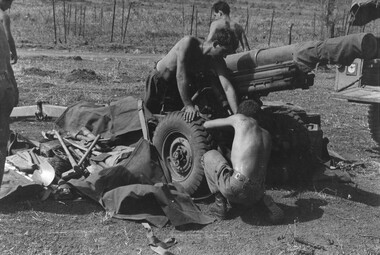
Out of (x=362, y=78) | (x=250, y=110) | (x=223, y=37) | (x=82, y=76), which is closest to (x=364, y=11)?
(x=362, y=78)

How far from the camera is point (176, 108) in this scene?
7.56 meters

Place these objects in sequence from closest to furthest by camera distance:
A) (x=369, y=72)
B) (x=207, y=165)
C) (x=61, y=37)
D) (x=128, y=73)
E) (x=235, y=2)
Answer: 1. (x=207, y=165)
2. (x=369, y=72)
3. (x=128, y=73)
4. (x=61, y=37)
5. (x=235, y=2)

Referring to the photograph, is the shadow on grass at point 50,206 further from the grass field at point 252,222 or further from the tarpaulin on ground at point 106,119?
the tarpaulin on ground at point 106,119

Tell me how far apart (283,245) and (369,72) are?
503 centimetres

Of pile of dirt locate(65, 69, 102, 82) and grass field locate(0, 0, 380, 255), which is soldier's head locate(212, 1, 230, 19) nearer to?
grass field locate(0, 0, 380, 255)

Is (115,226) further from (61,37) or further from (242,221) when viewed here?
(61,37)

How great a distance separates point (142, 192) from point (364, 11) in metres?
5.83

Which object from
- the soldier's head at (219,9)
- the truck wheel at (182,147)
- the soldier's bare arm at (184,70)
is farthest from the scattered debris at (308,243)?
the soldier's head at (219,9)

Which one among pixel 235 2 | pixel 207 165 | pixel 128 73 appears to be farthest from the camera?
pixel 235 2

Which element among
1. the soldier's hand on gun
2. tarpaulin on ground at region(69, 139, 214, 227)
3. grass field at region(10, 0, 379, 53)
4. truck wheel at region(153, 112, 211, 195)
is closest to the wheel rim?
truck wheel at region(153, 112, 211, 195)

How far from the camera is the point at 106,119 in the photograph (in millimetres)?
8039

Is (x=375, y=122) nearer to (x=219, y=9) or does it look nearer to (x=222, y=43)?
(x=219, y=9)

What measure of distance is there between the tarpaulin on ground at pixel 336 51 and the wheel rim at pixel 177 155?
158cm

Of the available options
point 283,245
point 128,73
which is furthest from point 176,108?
point 128,73
